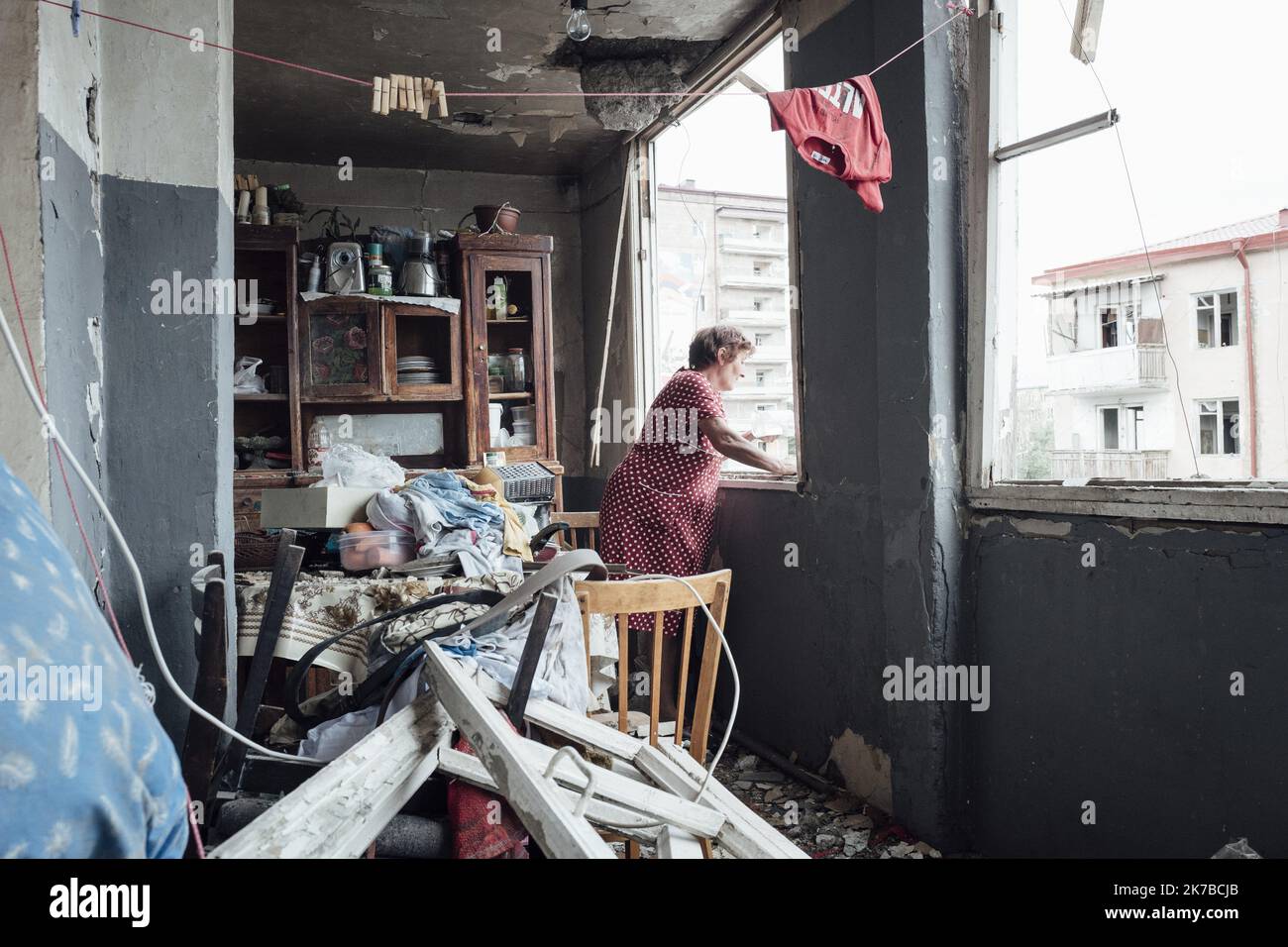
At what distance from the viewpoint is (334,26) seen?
3473 millimetres

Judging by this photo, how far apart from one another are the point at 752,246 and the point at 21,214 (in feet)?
8.89

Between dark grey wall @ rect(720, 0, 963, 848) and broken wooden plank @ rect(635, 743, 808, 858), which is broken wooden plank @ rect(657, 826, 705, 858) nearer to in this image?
broken wooden plank @ rect(635, 743, 808, 858)

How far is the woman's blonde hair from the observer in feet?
11.0

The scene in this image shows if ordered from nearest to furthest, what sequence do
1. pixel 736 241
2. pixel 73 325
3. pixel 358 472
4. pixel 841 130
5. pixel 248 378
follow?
pixel 73 325, pixel 841 130, pixel 358 472, pixel 736 241, pixel 248 378

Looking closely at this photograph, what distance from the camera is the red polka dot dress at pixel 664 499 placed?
3371mm

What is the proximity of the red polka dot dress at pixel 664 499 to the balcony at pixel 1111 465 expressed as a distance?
53.7 inches

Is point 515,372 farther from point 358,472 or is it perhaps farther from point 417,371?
point 358,472

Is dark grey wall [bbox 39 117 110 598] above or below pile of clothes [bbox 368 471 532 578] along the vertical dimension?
above

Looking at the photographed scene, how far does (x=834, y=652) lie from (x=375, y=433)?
2.84 metres

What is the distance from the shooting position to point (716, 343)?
336cm

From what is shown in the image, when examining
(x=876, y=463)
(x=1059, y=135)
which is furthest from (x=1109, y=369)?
(x=876, y=463)

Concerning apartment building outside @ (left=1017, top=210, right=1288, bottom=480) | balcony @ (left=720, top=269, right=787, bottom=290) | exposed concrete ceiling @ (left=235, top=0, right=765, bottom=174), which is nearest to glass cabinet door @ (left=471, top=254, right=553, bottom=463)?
exposed concrete ceiling @ (left=235, top=0, right=765, bottom=174)

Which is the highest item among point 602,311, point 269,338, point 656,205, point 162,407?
point 656,205
